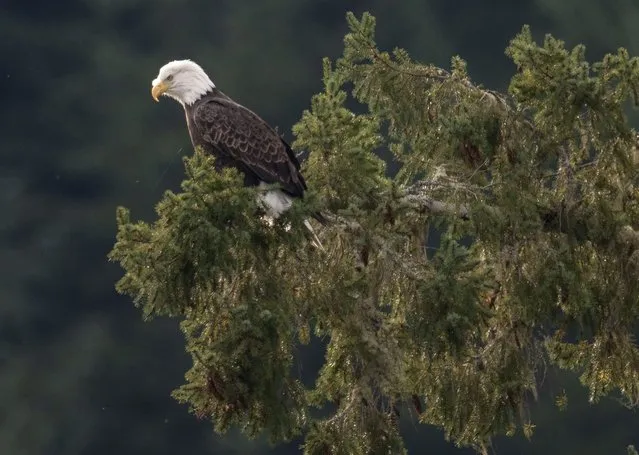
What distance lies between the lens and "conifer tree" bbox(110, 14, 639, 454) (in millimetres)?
6660

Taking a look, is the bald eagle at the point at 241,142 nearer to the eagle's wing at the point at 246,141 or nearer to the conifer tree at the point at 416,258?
the eagle's wing at the point at 246,141

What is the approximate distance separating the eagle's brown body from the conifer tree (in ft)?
1.89

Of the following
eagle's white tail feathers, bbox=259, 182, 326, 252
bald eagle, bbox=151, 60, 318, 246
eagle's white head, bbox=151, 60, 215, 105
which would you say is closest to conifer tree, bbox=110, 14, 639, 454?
eagle's white tail feathers, bbox=259, 182, 326, 252

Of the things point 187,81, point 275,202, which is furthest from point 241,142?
point 275,202

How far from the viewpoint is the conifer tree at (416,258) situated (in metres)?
6.66

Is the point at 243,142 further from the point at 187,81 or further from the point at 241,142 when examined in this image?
the point at 187,81

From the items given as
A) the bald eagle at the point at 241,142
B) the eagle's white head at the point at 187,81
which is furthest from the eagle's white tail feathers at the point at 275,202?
the eagle's white head at the point at 187,81

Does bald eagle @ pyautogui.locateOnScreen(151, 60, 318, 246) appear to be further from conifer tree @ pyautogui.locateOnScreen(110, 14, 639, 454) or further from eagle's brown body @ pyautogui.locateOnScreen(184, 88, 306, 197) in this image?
conifer tree @ pyautogui.locateOnScreen(110, 14, 639, 454)

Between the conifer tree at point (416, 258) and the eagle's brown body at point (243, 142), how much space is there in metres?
0.57

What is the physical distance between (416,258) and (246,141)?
5.01 ft

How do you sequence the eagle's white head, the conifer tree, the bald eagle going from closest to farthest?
the conifer tree, the bald eagle, the eagle's white head

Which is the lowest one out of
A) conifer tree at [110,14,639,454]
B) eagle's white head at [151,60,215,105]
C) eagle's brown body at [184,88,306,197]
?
conifer tree at [110,14,639,454]

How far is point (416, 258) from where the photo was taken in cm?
750

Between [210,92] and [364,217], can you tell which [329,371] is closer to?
[364,217]
